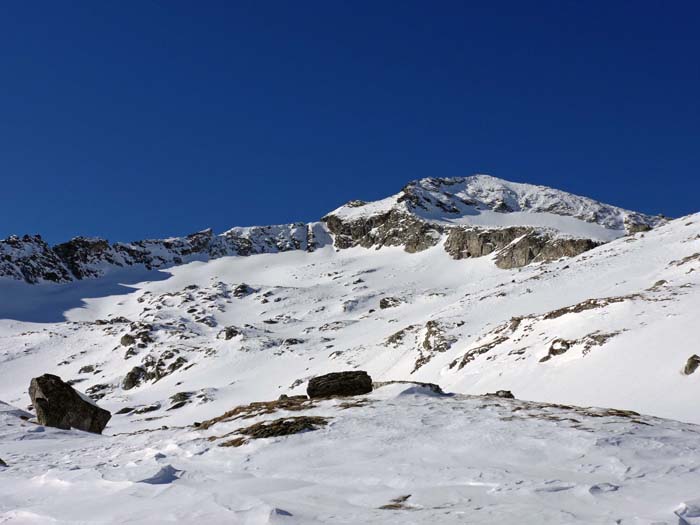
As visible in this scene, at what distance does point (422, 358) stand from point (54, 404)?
28.8m

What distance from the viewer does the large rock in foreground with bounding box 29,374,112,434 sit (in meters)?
23.6

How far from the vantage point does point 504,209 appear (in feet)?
584

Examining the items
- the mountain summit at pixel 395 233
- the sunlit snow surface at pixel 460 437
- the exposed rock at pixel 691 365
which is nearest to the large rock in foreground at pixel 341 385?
Answer: the sunlit snow surface at pixel 460 437

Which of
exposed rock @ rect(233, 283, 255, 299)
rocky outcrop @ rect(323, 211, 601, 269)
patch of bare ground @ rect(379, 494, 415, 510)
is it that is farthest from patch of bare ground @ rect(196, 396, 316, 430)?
exposed rock @ rect(233, 283, 255, 299)

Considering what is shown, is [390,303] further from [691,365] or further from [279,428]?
[279,428]

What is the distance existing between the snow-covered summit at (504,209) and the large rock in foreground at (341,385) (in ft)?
434

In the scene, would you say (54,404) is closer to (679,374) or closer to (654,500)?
(654,500)

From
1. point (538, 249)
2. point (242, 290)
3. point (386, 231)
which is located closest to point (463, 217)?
point (386, 231)

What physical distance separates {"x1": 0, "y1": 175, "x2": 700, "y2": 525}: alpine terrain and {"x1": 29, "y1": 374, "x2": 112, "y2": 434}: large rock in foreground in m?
0.08

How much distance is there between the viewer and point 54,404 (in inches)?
939

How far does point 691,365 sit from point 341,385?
13509 millimetres

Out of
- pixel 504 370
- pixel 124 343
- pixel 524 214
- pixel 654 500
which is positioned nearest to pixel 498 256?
pixel 524 214

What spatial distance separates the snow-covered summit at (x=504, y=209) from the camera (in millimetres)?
160250

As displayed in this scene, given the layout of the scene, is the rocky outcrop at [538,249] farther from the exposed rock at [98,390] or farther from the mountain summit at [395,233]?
the exposed rock at [98,390]
